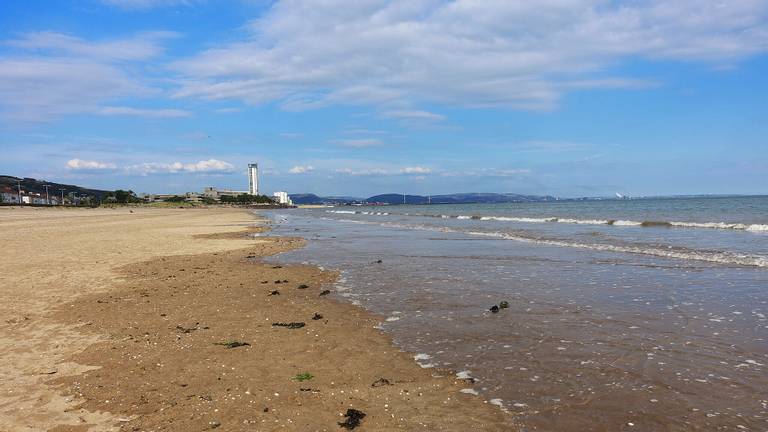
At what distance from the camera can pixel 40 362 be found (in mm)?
6980

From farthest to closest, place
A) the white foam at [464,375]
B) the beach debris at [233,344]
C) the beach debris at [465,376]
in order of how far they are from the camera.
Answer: the beach debris at [233,344], the white foam at [464,375], the beach debris at [465,376]

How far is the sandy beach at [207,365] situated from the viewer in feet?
17.0

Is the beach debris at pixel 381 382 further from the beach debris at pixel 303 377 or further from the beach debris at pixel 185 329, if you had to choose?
the beach debris at pixel 185 329

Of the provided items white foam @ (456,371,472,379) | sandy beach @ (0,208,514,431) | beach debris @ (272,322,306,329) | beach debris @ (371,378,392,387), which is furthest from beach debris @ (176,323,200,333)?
white foam @ (456,371,472,379)

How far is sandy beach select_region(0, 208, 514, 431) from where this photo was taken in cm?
519

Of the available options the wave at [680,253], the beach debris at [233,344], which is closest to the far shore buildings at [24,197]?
the wave at [680,253]

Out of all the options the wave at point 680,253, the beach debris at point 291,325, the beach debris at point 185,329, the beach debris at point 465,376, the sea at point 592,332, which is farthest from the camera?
the wave at point 680,253

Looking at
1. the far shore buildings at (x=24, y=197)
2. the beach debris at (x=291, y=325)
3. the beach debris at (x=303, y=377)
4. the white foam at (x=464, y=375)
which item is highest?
the far shore buildings at (x=24, y=197)

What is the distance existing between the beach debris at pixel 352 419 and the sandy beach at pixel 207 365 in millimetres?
29

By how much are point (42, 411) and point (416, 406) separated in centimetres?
416

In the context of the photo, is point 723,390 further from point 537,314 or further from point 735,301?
point 735,301

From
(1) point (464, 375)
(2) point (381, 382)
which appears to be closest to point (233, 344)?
(2) point (381, 382)

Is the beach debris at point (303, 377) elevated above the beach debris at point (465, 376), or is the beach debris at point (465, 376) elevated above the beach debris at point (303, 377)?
the beach debris at point (303, 377)

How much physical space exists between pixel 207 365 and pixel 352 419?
2762mm
